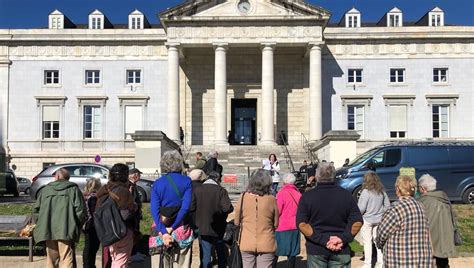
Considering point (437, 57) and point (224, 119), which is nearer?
point (224, 119)

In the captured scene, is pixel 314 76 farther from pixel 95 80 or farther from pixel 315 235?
pixel 315 235

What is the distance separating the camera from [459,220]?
16.7 metres

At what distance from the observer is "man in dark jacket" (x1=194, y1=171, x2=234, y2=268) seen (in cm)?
1009

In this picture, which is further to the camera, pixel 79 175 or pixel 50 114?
pixel 50 114

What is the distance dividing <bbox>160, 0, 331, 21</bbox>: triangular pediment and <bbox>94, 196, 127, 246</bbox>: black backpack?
32610 millimetres

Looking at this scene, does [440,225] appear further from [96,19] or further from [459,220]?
[96,19]

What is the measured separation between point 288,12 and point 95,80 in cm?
1458

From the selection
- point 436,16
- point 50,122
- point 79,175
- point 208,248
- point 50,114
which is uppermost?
point 436,16

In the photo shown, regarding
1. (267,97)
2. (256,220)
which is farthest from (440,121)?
(256,220)

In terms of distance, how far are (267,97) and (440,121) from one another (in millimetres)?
12822

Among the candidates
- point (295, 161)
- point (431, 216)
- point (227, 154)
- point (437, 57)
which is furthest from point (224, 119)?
point (431, 216)

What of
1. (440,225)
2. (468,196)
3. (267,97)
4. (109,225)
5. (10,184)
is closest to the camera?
(109,225)

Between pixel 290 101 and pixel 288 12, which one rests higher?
pixel 288 12

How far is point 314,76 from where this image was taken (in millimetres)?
40562
